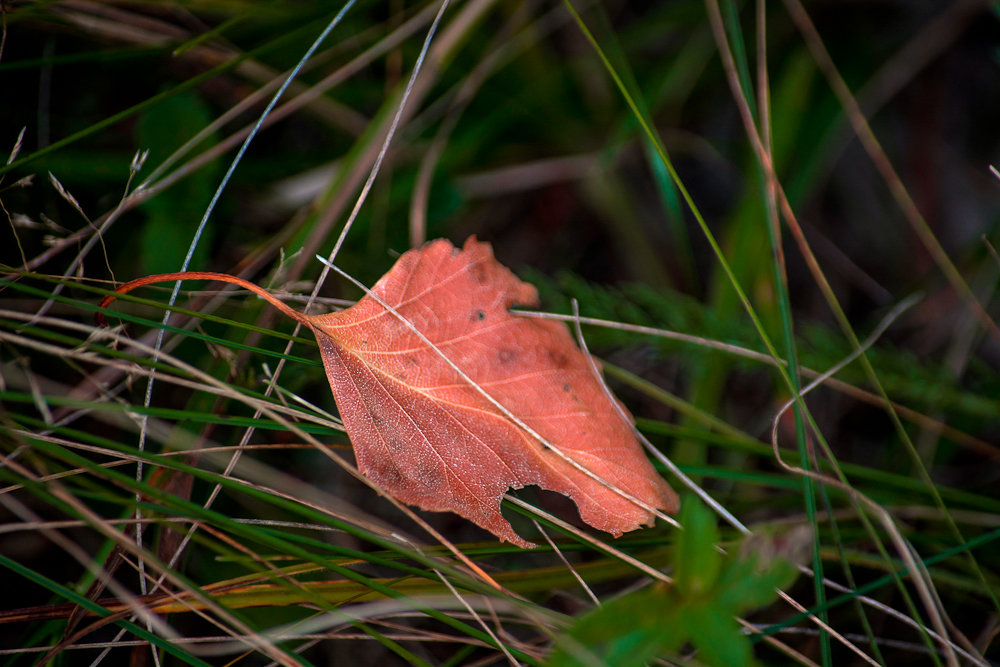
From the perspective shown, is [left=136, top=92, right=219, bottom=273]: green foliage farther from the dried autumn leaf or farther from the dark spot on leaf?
the dark spot on leaf

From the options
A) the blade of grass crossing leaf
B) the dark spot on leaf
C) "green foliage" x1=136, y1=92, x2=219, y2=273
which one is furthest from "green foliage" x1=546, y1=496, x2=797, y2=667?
"green foliage" x1=136, y1=92, x2=219, y2=273

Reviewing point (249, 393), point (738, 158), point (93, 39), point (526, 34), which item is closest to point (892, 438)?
point (738, 158)

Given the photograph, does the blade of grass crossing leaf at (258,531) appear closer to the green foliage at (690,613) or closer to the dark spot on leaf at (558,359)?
the green foliage at (690,613)

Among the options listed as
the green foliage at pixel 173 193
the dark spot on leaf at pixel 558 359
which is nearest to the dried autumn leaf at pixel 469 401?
the dark spot on leaf at pixel 558 359

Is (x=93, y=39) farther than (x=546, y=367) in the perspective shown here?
Yes

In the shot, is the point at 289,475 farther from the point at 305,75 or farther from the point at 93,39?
the point at 93,39

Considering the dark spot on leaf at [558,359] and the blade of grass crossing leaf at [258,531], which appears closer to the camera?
the blade of grass crossing leaf at [258,531]
